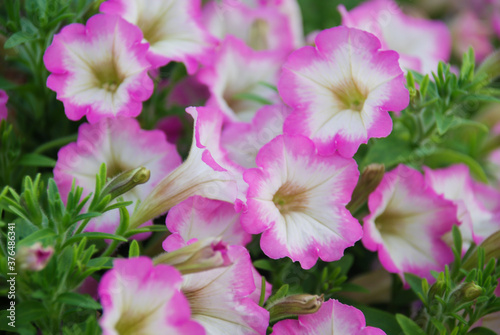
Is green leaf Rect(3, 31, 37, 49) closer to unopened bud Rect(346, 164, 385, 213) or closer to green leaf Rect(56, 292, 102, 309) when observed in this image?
green leaf Rect(56, 292, 102, 309)

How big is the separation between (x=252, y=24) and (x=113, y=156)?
449mm

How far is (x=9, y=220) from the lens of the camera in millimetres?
696

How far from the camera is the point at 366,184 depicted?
2.44 feet

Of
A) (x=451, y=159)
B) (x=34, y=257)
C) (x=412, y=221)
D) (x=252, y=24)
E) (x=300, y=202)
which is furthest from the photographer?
(x=252, y=24)

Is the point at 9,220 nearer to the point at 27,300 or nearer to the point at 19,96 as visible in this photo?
the point at 27,300

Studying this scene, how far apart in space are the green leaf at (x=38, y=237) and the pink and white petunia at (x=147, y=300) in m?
0.11

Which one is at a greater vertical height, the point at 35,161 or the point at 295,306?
the point at 35,161

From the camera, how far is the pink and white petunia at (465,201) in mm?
834

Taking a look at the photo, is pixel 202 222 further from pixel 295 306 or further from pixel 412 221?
pixel 412 221

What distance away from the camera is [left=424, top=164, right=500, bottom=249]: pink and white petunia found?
834 millimetres

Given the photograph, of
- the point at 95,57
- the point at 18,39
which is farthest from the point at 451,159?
the point at 18,39

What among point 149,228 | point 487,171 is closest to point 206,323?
point 149,228

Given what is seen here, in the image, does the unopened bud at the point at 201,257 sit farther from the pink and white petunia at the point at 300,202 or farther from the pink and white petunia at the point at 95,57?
the pink and white petunia at the point at 95,57

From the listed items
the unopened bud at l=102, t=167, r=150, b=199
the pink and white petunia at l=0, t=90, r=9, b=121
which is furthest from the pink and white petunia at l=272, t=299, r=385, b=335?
the pink and white petunia at l=0, t=90, r=9, b=121
